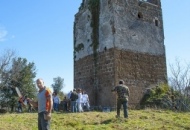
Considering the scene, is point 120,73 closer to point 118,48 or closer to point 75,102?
point 118,48

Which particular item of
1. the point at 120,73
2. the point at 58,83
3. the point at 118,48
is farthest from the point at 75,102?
the point at 58,83

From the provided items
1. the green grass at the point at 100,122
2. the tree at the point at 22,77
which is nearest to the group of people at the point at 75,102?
the green grass at the point at 100,122

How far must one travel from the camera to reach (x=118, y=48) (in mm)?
20875

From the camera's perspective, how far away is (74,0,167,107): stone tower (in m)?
20.9

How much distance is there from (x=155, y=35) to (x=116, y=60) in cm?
452

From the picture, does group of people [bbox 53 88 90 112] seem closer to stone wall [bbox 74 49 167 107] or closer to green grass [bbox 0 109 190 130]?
stone wall [bbox 74 49 167 107]

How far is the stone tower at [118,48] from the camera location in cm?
2092

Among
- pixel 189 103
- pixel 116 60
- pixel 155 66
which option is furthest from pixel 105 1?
pixel 189 103

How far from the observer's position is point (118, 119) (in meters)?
13.3

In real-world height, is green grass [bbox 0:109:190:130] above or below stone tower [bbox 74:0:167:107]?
below

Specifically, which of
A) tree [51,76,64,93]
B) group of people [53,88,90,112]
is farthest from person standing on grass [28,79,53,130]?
tree [51,76,64,93]

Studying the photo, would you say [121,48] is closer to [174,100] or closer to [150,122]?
[174,100]

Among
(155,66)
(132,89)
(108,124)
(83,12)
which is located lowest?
(108,124)

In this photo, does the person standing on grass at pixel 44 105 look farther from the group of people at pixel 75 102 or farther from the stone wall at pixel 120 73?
the stone wall at pixel 120 73
